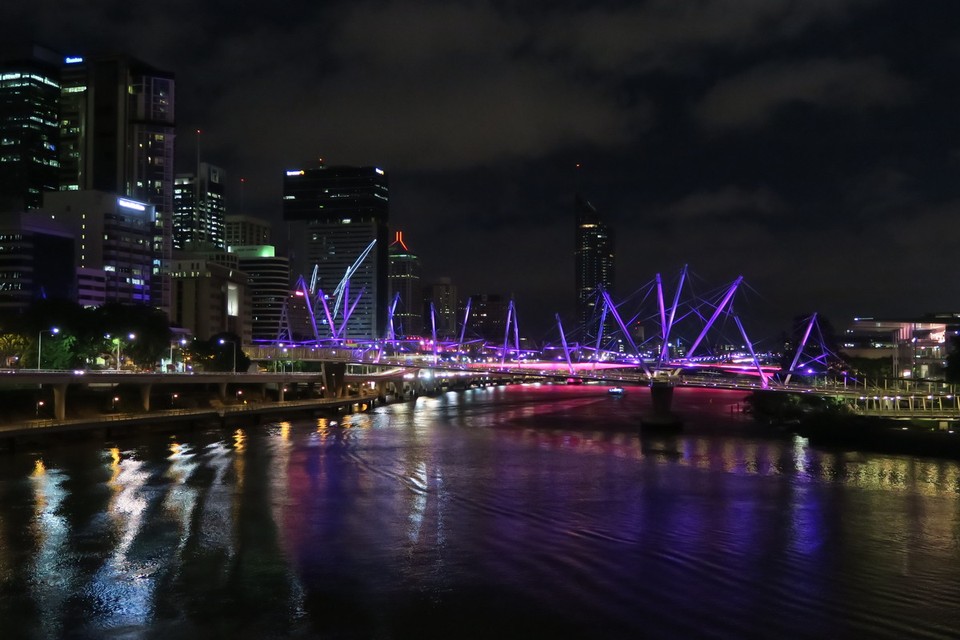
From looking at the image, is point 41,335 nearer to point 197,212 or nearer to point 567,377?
point 567,377

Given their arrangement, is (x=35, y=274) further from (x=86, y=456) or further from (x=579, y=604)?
(x=579, y=604)

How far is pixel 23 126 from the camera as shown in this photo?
270ft

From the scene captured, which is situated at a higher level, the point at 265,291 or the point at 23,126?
the point at 23,126

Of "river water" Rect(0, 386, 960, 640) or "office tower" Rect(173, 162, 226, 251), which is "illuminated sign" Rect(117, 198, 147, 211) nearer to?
"office tower" Rect(173, 162, 226, 251)

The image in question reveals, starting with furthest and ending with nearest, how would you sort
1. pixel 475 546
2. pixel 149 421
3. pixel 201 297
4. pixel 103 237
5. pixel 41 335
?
pixel 201 297 < pixel 103 237 < pixel 41 335 < pixel 149 421 < pixel 475 546

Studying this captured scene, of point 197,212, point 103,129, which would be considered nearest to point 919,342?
point 103,129

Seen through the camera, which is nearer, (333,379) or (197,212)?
(333,379)

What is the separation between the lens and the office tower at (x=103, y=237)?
236ft

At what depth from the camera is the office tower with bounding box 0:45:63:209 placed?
82.4 meters

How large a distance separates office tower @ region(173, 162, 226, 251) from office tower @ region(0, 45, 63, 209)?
33555 millimetres

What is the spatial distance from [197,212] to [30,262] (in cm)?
5818

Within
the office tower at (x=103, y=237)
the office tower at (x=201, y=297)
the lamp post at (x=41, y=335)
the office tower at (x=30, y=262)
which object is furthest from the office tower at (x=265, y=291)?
the lamp post at (x=41, y=335)

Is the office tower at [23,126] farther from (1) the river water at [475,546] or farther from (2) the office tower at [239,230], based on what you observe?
(1) the river water at [475,546]

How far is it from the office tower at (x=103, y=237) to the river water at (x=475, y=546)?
169 feet
